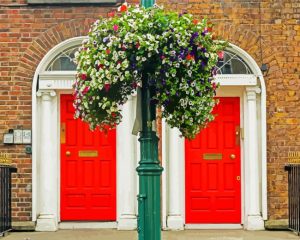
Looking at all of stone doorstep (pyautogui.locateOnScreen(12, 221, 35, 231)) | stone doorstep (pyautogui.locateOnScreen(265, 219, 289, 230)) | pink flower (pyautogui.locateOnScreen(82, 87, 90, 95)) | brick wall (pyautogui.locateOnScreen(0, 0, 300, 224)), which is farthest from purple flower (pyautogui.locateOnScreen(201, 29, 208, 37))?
stone doorstep (pyautogui.locateOnScreen(12, 221, 35, 231))

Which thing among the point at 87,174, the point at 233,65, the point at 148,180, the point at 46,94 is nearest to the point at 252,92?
the point at 233,65

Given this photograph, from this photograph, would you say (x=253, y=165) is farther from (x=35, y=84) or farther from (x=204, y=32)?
(x=204, y=32)

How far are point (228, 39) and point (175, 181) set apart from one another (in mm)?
2403

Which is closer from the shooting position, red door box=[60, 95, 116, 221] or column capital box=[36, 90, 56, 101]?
column capital box=[36, 90, 56, 101]

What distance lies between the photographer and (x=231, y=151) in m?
10.5

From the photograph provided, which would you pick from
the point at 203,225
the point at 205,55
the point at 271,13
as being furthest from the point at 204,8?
the point at 205,55

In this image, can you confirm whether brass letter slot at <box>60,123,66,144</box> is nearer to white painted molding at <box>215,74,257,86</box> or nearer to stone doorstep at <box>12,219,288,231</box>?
stone doorstep at <box>12,219,288,231</box>

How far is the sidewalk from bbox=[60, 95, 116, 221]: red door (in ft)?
1.45

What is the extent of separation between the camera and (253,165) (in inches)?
400

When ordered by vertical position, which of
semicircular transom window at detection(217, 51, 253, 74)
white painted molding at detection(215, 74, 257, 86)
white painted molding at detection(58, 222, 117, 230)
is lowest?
white painted molding at detection(58, 222, 117, 230)

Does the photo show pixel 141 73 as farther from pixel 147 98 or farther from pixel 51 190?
pixel 51 190

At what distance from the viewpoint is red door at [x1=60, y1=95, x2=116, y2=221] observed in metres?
10.4

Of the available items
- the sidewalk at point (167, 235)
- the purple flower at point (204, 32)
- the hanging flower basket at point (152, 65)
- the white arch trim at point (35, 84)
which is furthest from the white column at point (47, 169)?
the purple flower at point (204, 32)

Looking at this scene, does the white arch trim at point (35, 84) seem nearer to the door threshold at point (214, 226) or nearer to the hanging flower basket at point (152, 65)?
the door threshold at point (214, 226)
